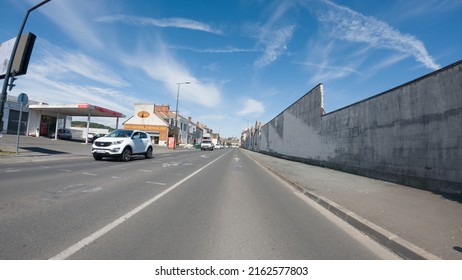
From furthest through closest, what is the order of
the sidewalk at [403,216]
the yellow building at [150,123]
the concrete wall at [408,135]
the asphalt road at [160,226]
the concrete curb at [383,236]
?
the yellow building at [150,123] < the concrete wall at [408,135] < the sidewalk at [403,216] < the concrete curb at [383,236] < the asphalt road at [160,226]

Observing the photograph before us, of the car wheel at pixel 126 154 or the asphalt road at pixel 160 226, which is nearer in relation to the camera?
the asphalt road at pixel 160 226

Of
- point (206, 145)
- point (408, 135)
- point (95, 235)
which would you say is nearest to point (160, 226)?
point (95, 235)

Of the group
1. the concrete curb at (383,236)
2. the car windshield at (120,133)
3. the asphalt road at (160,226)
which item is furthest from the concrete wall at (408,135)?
the car windshield at (120,133)

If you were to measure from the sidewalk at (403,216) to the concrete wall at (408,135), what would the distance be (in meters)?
Result: 0.90

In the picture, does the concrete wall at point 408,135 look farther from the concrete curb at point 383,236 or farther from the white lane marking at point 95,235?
the white lane marking at point 95,235

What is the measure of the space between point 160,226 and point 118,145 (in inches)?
498

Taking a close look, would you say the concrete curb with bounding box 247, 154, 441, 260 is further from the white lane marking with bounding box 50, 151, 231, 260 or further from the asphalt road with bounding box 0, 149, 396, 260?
the white lane marking with bounding box 50, 151, 231, 260

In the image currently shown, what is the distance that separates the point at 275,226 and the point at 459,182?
6463mm

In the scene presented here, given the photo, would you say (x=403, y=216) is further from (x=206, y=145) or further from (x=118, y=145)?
(x=206, y=145)

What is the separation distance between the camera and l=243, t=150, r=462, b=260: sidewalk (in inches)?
162

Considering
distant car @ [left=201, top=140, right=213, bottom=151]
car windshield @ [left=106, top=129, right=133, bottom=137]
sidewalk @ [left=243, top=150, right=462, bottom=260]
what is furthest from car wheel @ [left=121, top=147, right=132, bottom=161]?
distant car @ [left=201, top=140, right=213, bottom=151]

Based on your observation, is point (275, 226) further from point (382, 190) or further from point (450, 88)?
point (450, 88)

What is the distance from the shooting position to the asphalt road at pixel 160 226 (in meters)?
3.64

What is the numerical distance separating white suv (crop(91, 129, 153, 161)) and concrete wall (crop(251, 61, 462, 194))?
12851mm
